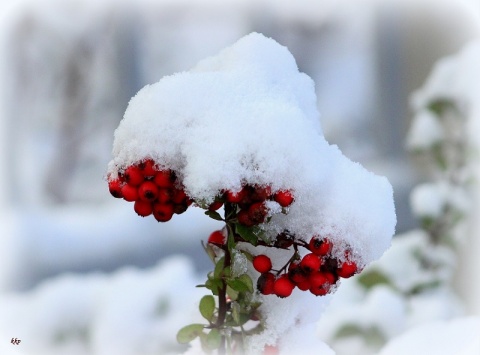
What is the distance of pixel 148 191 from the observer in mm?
513

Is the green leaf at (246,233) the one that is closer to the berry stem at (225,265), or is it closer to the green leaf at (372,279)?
the berry stem at (225,265)

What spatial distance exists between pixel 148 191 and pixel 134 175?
0.07ft

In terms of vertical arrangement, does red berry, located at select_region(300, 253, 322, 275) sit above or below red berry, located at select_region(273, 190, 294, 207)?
below

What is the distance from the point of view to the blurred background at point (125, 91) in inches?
96.2

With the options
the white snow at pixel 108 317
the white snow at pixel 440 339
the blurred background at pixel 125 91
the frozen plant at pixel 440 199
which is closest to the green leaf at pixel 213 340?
the white snow at pixel 440 339

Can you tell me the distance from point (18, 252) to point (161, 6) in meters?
1.34

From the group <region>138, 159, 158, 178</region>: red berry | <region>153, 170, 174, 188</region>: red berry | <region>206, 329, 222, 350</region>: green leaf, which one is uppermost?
<region>138, 159, 158, 178</region>: red berry

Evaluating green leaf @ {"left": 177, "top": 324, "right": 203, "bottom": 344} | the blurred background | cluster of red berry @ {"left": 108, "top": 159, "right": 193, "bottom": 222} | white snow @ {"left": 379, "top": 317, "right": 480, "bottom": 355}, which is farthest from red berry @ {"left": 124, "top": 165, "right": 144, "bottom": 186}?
the blurred background

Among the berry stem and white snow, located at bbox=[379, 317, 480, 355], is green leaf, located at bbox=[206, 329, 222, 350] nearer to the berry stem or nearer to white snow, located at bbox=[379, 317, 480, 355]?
the berry stem

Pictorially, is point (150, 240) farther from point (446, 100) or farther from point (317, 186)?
point (317, 186)

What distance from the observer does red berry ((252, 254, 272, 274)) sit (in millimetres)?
571

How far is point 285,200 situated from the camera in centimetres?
50

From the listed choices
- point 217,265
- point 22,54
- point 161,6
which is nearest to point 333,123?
point 161,6

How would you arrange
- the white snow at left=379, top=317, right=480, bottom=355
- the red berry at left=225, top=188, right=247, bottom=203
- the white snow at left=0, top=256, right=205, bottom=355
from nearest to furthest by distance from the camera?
the red berry at left=225, top=188, right=247, bottom=203 → the white snow at left=379, top=317, right=480, bottom=355 → the white snow at left=0, top=256, right=205, bottom=355
